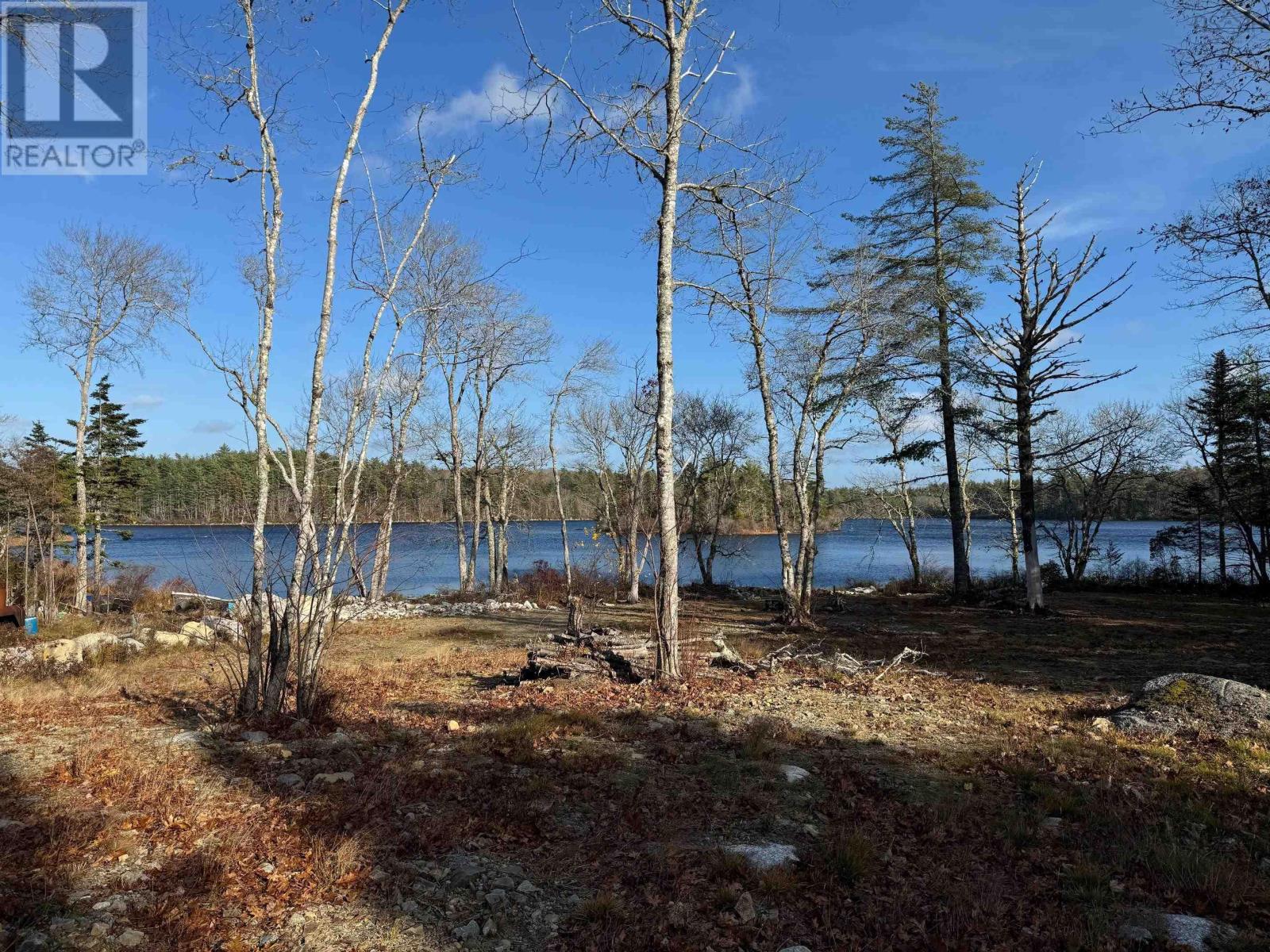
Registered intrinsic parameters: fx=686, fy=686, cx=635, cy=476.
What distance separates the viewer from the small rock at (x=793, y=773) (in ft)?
16.8

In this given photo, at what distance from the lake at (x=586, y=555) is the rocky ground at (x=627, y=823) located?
1.98 m

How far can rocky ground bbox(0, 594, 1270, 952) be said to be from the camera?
3.18 metres

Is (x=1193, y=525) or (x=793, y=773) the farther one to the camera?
(x=1193, y=525)

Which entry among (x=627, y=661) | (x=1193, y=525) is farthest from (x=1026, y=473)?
(x=1193, y=525)

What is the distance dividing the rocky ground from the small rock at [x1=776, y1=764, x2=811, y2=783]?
0.02m

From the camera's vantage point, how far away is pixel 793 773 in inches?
205

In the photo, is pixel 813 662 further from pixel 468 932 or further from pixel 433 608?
pixel 433 608

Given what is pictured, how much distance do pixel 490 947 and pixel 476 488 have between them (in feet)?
71.5

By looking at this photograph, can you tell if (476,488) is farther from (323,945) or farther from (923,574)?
(323,945)

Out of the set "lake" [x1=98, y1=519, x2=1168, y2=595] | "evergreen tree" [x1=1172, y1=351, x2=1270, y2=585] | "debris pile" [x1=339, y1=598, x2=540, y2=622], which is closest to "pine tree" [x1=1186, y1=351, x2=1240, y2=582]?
"evergreen tree" [x1=1172, y1=351, x2=1270, y2=585]

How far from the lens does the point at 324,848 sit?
3.62 meters

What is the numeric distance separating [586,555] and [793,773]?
122 ft

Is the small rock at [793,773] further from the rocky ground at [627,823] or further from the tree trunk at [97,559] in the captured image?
the tree trunk at [97,559]

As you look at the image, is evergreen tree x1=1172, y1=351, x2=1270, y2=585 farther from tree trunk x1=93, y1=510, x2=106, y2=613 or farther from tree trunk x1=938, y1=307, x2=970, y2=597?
tree trunk x1=93, y1=510, x2=106, y2=613
